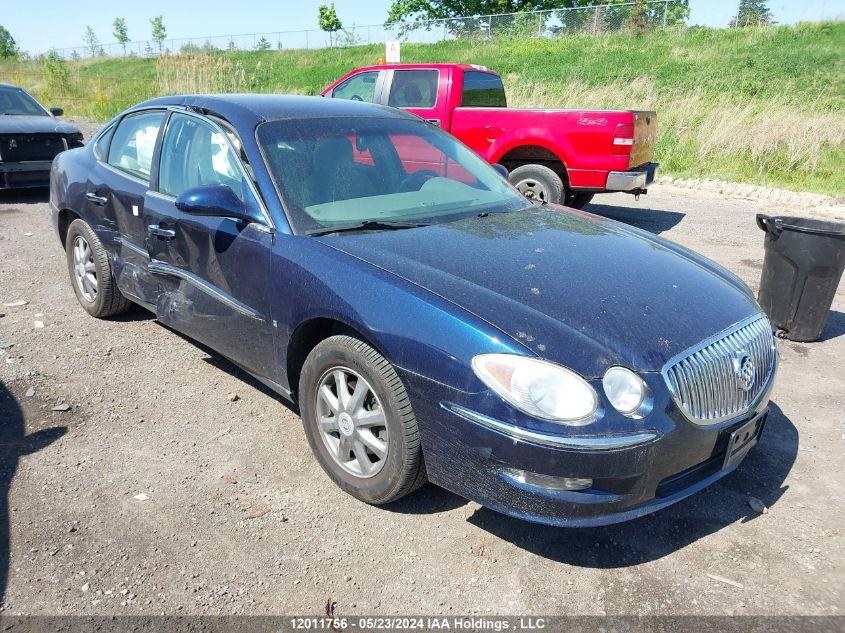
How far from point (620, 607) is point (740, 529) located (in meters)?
0.82

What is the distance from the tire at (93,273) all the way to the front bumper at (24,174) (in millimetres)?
5221

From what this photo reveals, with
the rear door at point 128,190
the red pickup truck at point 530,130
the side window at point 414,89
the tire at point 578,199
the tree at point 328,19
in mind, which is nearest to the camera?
the rear door at point 128,190

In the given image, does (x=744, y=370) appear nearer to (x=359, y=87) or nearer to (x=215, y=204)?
(x=215, y=204)

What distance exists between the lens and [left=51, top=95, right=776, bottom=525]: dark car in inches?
94.7

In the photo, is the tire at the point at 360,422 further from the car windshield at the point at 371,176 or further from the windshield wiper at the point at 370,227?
the car windshield at the point at 371,176

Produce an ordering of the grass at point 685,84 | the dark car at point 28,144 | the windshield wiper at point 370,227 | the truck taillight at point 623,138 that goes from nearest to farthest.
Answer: the windshield wiper at point 370,227 → the truck taillight at point 623,138 → the dark car at point 28,144 → the grass at point 685,84

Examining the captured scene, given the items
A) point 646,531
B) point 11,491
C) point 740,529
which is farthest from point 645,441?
point 11,491

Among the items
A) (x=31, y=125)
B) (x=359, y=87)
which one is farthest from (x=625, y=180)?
(x=31, y=125)

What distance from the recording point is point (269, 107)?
3.80 meters

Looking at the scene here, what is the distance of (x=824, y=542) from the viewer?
9.36ft

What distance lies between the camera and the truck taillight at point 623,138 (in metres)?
8.09

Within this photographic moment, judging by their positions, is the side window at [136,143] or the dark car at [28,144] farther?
the dark car at [28,144]

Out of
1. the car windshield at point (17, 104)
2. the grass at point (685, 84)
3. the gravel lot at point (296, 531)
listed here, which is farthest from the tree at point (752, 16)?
the gravel lot at point (296, 531)

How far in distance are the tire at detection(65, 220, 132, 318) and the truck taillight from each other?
5.86m
